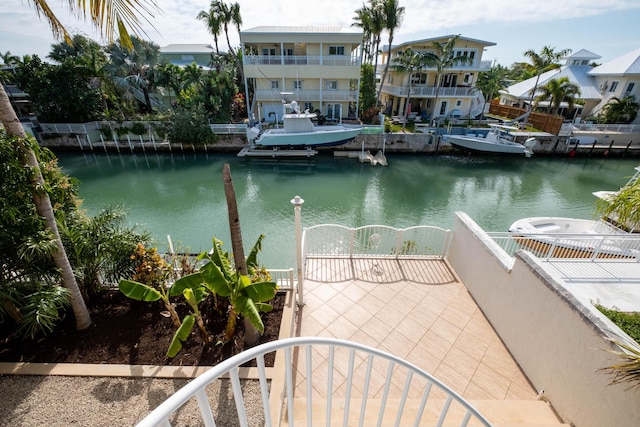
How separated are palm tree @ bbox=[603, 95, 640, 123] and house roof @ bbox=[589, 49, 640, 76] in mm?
2198

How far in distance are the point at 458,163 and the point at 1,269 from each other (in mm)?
22968

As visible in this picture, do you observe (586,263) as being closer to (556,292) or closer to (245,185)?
(556,292)

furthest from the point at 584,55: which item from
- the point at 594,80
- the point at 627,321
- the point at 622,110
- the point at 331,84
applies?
the point at 627,321

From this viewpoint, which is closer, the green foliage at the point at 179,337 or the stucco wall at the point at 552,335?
the stucco wall at the point at 552,335

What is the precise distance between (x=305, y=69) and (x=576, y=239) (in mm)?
19946

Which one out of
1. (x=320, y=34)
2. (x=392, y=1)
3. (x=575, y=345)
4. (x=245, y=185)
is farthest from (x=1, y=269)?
(x=392, y=1)

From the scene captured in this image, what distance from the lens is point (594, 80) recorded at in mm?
26938

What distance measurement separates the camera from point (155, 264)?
469 centimetres

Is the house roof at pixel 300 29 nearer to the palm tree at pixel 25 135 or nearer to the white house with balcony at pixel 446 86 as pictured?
the white house with balcony at pixel 446 86

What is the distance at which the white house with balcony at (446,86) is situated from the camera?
24.1 metres

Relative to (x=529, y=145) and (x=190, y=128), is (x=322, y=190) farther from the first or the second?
(x=529, y=145)

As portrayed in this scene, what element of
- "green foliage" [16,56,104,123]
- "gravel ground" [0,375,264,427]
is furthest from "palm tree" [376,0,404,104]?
"gravel ground" [0,375,264,427]

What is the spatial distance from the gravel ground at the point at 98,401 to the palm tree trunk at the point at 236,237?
Result: 66cm

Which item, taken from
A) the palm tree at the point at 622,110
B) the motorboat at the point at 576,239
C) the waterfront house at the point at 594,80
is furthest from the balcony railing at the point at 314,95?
the palm tree at the point at 622,110
